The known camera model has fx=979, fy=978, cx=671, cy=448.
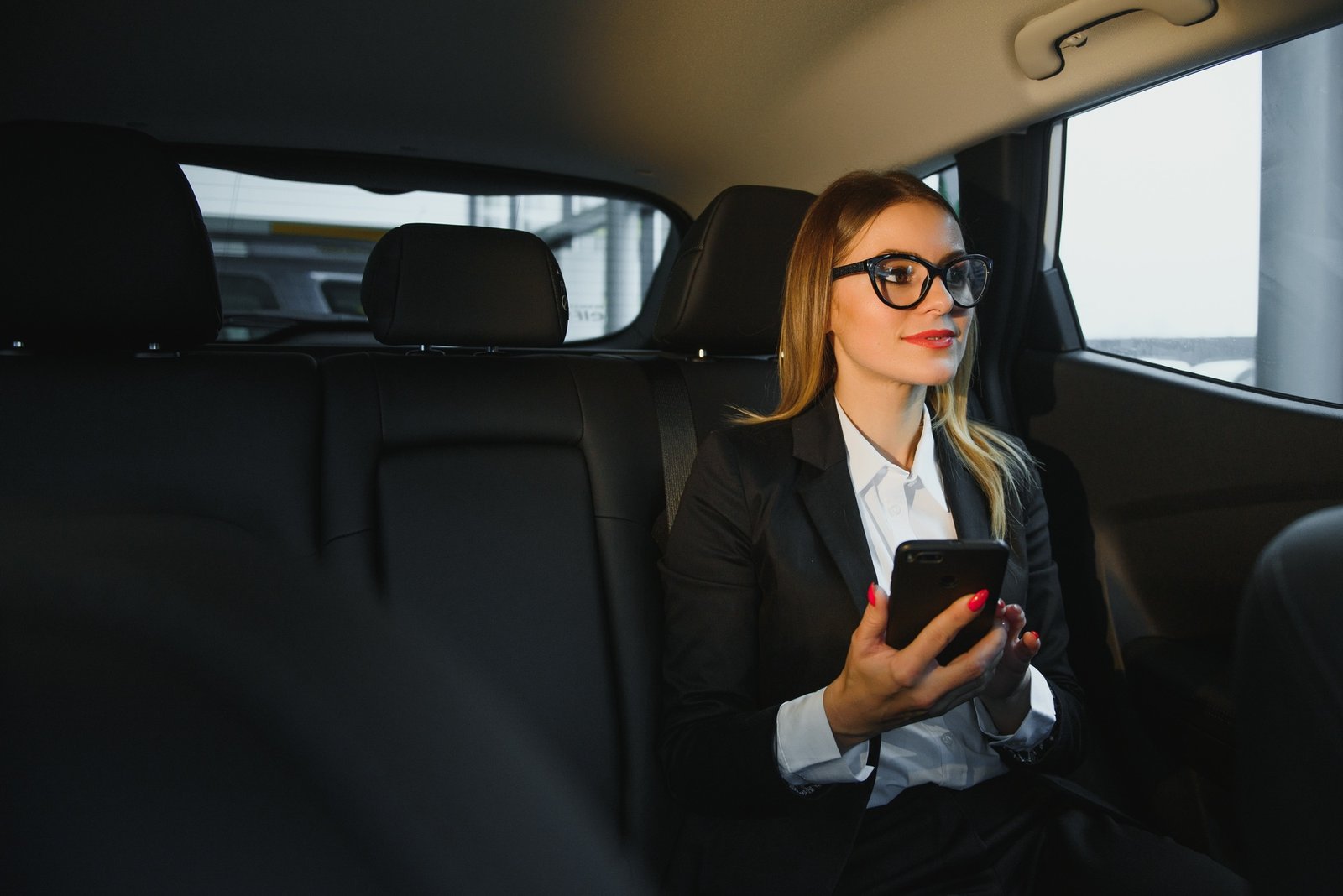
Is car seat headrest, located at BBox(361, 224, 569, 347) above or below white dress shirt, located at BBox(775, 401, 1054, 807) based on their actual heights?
above

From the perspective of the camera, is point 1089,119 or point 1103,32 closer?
point 1103,32

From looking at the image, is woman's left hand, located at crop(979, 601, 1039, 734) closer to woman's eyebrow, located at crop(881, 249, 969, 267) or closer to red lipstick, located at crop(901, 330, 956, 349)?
red lipstick, located at crop(901, 330, 956, 349)

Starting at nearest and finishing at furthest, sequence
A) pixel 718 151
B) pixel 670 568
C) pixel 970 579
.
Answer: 1. pixel 970 579
2. pixel 670 568
3. pixel 718 151

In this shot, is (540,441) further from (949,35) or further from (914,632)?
(949,35)

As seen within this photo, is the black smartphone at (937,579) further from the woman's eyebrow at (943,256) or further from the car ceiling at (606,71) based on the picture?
the car ceiling at (606,71)

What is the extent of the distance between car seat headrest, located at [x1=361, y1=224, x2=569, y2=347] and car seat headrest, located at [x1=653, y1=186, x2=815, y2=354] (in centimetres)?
25

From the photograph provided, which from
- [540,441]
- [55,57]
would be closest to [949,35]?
[540,441]

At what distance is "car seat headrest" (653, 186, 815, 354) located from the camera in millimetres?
1861

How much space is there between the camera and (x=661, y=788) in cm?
156

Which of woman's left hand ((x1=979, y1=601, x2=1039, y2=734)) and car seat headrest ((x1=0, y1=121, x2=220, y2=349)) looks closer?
woman's left hand ((x1=979, y1=601, x2=1039, y2=734))

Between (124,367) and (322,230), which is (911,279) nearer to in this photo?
(124,367)

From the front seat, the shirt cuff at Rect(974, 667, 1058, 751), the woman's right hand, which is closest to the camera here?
the front seat

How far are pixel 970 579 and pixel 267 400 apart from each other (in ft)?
3.86

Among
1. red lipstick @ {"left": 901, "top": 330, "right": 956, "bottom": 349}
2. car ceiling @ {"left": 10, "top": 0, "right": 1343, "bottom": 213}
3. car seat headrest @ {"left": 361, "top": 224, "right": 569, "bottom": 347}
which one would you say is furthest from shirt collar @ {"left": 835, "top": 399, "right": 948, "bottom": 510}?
car ceiling @ {"left": 10, "top": 0, "right": 1343, "bottom": 213}
